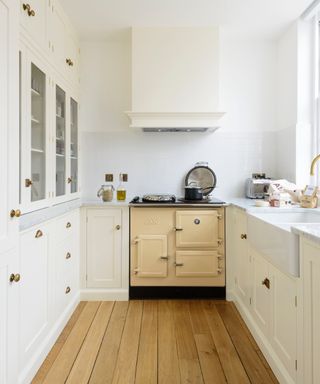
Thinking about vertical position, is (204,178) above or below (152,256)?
above

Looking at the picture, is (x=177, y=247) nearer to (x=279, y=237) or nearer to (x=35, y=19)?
(x=279, y=237)

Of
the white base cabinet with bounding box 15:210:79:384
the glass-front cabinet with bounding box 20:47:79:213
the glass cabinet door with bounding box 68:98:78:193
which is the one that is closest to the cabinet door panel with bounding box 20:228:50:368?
the white base cabinet with bounding box 15:210:79:384

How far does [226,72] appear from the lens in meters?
3.05

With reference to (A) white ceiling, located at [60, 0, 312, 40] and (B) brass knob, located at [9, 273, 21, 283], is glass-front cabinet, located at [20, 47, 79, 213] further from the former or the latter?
(A) white ceiling, located at [60, 0, 312, 40]

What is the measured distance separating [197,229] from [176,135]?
1.04 m

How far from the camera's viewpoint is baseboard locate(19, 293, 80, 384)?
1558 millimetres

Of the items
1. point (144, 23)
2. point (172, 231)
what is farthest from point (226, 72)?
point (172, 231)

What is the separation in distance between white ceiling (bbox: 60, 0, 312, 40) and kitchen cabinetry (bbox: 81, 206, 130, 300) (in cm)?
169

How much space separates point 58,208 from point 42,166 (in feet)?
1.12

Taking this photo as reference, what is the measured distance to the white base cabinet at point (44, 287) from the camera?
1555 mm

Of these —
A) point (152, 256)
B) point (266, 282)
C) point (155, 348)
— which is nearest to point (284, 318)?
point (266, 282)

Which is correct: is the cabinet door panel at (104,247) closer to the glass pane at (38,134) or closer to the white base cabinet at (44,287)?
the white base cabinet at (44,287)

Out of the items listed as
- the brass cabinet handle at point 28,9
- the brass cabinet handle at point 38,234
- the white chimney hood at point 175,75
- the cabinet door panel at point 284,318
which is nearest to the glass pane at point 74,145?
the white chimney hood at point 175,75

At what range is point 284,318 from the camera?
1.50 meters
